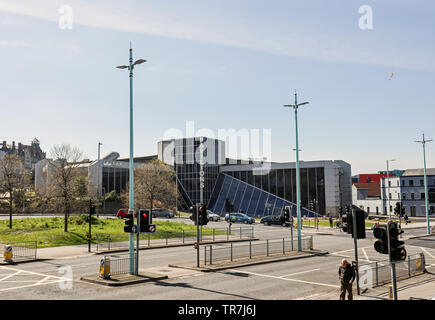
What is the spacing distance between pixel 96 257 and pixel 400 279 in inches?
732

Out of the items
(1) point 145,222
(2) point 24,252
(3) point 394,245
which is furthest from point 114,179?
(3) point 394,245

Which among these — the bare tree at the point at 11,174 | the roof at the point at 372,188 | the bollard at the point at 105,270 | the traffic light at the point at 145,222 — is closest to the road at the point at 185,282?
the bollard at the point at 105,270

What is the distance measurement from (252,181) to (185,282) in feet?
210

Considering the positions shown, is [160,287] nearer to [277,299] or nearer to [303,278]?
[277,299]

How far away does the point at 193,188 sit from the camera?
271 feet

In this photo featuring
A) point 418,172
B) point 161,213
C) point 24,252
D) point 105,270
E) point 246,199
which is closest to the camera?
point 105,270

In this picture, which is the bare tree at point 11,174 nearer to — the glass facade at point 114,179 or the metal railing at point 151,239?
the metal railing at point 151,239

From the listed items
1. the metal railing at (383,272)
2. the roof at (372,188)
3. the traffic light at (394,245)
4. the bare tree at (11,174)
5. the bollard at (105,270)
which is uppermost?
the bare tree at (11,174)

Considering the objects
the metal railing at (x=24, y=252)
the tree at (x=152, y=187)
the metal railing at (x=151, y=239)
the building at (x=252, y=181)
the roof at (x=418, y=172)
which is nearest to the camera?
the metal railing at (x=24, y=252)

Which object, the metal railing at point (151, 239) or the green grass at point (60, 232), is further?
the green grass at point (60, 232)

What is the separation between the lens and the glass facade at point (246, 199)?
72.8 m

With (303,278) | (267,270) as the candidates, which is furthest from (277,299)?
(267,270)

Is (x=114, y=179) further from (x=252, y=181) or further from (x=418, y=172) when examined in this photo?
(x=418, y=172)

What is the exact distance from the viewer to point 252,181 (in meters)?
81.2
